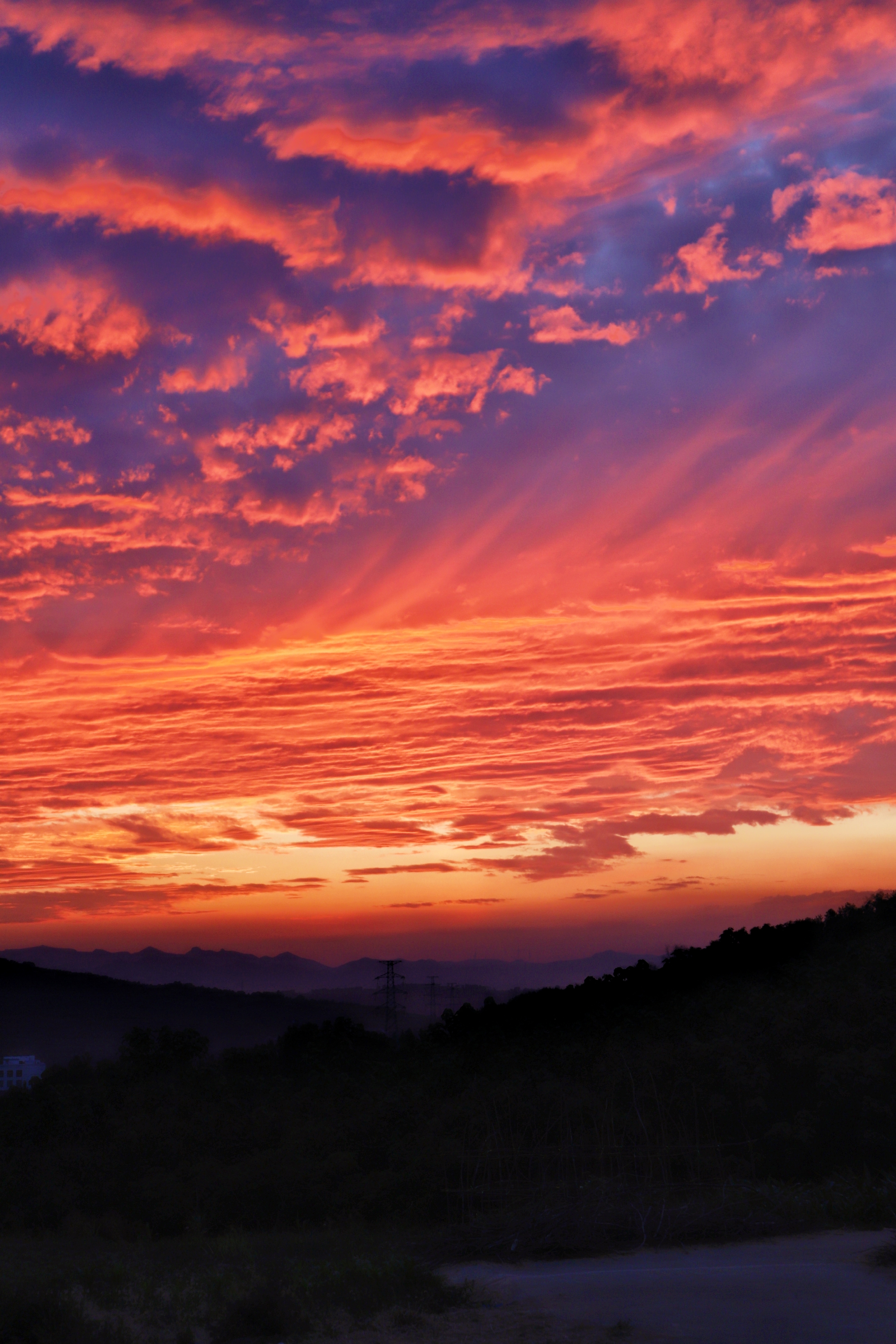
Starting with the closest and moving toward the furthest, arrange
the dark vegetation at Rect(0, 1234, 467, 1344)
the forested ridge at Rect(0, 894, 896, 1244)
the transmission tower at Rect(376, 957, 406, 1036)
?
the dark vegetation at Rect(0, 1234, 467, 1344) → the forested ridge at Rect(0, 894, 896, 1244) → the transmission tower at Rect(376, 957, 406, 1036)

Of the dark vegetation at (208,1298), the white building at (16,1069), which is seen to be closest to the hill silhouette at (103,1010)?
the white building at (16,1069)

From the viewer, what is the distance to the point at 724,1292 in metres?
13.0

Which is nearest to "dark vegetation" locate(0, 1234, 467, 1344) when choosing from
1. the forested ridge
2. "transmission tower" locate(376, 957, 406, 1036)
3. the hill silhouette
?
the forested ridge

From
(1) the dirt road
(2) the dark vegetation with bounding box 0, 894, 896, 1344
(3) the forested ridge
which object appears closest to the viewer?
(1) the dirt road

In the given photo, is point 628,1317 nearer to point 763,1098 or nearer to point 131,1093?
point 763,1098

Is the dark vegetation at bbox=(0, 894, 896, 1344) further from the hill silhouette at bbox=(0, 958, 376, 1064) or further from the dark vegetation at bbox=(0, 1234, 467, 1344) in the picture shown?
the hill silhouette at bbox=(0, 958, 376, 1064)

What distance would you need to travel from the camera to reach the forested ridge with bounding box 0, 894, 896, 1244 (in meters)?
19.8

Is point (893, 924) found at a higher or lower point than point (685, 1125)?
higher

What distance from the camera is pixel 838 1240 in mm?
16094

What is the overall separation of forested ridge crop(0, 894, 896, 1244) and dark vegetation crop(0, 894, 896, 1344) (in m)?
0.05

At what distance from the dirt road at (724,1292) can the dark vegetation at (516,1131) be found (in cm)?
100

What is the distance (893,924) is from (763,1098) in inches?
→ 301

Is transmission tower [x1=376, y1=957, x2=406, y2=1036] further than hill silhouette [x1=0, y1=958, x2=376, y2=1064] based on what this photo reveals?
No

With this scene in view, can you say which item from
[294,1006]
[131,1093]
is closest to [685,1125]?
[131,1093]
